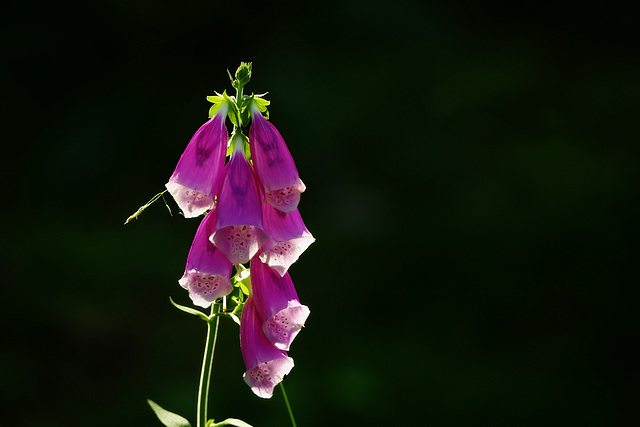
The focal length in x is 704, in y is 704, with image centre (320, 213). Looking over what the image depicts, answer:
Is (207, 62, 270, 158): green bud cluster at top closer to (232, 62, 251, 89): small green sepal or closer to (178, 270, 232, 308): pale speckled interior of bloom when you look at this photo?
(232, 62, 251, 89): small green sepal

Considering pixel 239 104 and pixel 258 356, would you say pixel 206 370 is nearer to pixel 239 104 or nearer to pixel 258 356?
pixel 258 356

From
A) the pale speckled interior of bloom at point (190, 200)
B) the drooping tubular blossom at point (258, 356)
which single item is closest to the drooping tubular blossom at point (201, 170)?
the pale speckled interior of bloom at point (190, 200)

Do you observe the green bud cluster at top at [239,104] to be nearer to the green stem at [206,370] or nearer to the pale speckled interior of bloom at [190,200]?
the pale speckled interior of bloom at [190,200]

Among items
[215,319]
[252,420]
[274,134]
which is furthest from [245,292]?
[252,420]

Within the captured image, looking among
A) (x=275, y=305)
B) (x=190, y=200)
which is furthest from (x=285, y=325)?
(x=190, y=200)

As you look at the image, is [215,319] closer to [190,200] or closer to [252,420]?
[190,200]

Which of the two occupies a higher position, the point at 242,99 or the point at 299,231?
the point at 242,99

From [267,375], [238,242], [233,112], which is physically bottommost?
[267,375]
